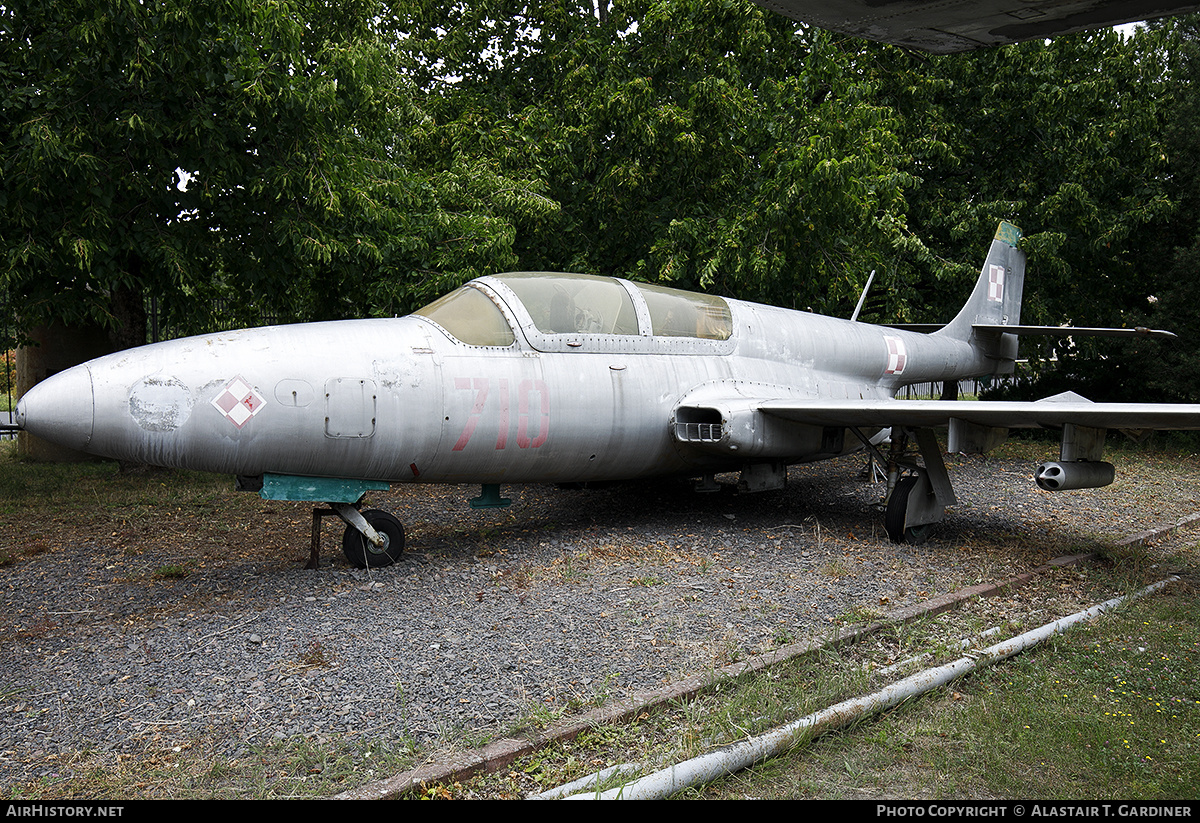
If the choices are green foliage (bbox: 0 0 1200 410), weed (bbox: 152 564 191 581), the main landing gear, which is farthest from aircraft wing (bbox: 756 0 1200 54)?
green foliage (bbox: 0 0 1200 410)

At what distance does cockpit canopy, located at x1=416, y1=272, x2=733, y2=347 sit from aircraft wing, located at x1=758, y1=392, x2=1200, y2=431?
1146mm

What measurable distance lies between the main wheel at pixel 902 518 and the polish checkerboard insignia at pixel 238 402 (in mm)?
5468

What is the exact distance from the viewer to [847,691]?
13.6 feet

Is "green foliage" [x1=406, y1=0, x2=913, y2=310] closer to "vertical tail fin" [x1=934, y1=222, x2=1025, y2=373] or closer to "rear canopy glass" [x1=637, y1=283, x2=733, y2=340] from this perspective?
"vertical tail fin" [x1=934, y1=222, x2=1025, y2=373]

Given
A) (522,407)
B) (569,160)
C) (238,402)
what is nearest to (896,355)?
(522,407)

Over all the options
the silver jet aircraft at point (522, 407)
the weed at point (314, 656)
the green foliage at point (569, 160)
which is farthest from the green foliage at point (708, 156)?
the weed at point (314, 656)

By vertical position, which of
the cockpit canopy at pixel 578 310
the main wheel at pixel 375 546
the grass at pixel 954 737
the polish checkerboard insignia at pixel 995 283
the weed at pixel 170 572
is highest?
the polish checkerboard insignia at pixel 995 283

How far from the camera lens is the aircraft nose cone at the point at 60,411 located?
492cm

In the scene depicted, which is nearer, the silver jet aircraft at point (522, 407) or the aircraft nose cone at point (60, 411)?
the aircraft nose cone at point (60, 411)

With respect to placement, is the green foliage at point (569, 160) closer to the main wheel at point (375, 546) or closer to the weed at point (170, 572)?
the weed at point (170, 572)

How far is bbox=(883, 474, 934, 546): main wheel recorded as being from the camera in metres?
7.45

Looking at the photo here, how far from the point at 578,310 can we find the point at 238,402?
2.94 m

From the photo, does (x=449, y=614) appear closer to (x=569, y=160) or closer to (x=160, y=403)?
(x=160, y=403)

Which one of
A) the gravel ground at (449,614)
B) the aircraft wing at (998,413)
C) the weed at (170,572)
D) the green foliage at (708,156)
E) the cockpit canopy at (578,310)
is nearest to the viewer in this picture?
the gravel ground at (449,614)
